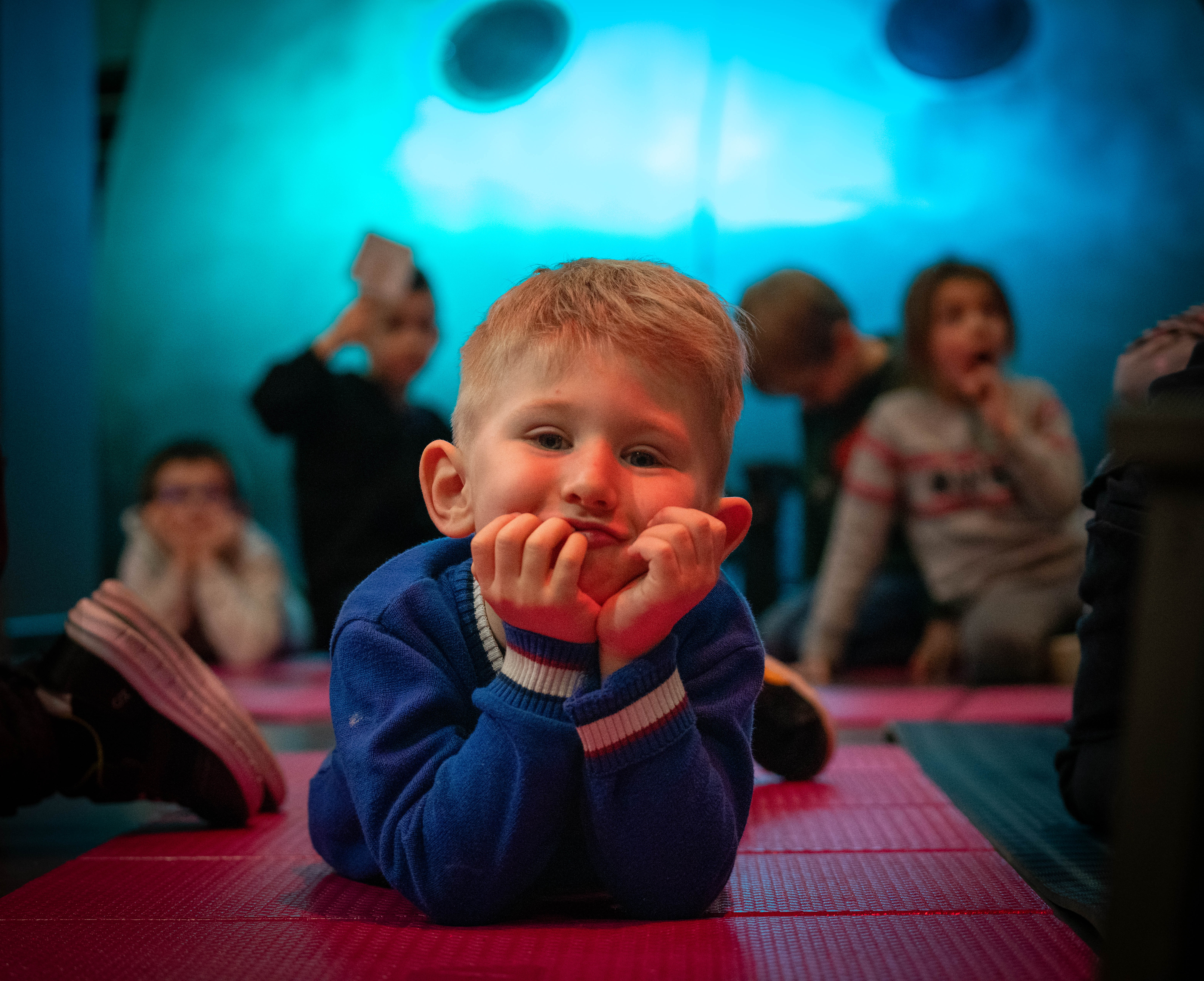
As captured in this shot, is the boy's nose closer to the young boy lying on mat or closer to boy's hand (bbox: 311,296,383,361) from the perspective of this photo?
the young boy lying on mat

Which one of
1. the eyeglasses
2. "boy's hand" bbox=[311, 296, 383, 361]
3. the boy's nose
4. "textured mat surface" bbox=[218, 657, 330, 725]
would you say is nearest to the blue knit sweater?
the boy's nose

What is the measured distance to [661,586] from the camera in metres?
0.78

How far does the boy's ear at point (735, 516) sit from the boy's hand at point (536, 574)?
0.59 feet

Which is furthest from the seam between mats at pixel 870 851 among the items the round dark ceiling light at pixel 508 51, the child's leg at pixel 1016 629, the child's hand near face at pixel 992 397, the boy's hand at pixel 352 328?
the round dark ceiling light at pixel 508 51

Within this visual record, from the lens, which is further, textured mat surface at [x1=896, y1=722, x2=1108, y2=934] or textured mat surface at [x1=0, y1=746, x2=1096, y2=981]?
textured mat surface at [x1=896, y1=722, x2=1108, y2=934]

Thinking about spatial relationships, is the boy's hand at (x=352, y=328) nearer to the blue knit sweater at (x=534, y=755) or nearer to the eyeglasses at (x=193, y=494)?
the eyeglasses at (x=193, y=494)

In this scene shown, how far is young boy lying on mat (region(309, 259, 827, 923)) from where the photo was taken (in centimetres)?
79

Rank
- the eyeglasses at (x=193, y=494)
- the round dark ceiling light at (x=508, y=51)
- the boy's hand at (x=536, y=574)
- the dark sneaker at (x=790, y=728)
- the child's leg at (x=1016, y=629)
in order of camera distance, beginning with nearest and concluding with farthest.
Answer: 1. the boy's hand at (x=536, y=574)
2. the dark sneaker at (x=790, y=728)
3. the child's leg at (x=1016, y=629)
4. the eyeglasses at (x=193, y=494)
5. the round dark ceiling light at (x=508, y=51)

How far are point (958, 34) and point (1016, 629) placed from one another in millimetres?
2435

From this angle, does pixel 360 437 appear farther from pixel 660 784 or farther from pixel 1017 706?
pixel 660 784

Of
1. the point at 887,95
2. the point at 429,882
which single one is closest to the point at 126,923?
the point at 429,882

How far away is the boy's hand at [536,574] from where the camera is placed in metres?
0.77

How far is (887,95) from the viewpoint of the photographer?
4.12m

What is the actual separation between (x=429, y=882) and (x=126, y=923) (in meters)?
0.28
